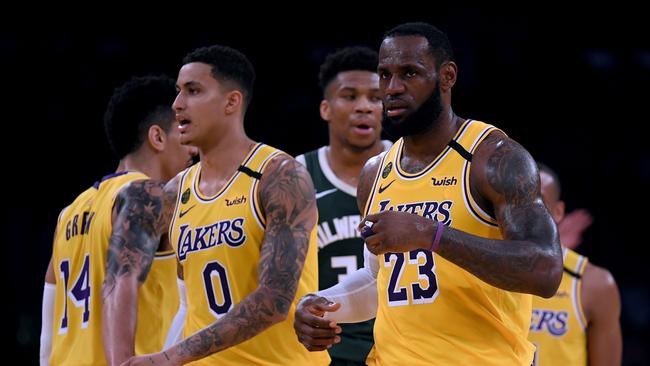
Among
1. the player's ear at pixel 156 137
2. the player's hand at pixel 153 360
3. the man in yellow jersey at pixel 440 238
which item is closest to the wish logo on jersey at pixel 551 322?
the man in yellow jersey at pixel 440 238

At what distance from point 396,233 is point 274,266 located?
1270 mm

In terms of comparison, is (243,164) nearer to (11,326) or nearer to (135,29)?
(11,326)

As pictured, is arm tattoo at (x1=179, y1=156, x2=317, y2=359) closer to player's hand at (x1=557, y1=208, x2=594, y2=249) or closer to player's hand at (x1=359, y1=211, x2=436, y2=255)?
player's hand at (x1=359, y1=211, x2=436, y2=255)

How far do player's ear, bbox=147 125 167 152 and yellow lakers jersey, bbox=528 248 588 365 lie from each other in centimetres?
238

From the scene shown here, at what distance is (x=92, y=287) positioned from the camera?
5.29 m

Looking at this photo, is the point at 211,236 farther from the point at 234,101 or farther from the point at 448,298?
the point at 448,298

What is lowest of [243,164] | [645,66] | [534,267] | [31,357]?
[31,357]

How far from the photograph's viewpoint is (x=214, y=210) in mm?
4605

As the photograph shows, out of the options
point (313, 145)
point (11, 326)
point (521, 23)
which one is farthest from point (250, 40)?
point (11, 326)

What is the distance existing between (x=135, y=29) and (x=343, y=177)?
16.9 ft

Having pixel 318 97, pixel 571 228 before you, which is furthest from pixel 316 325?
pixel 318 97

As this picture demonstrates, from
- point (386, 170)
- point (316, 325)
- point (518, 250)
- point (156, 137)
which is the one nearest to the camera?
point (518, 250)

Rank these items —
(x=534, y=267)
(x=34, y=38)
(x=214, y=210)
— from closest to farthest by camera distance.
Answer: (x=534, y=267) < (x=214, y=210) < (x=34, y=38)

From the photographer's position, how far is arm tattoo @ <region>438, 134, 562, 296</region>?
3.25m
